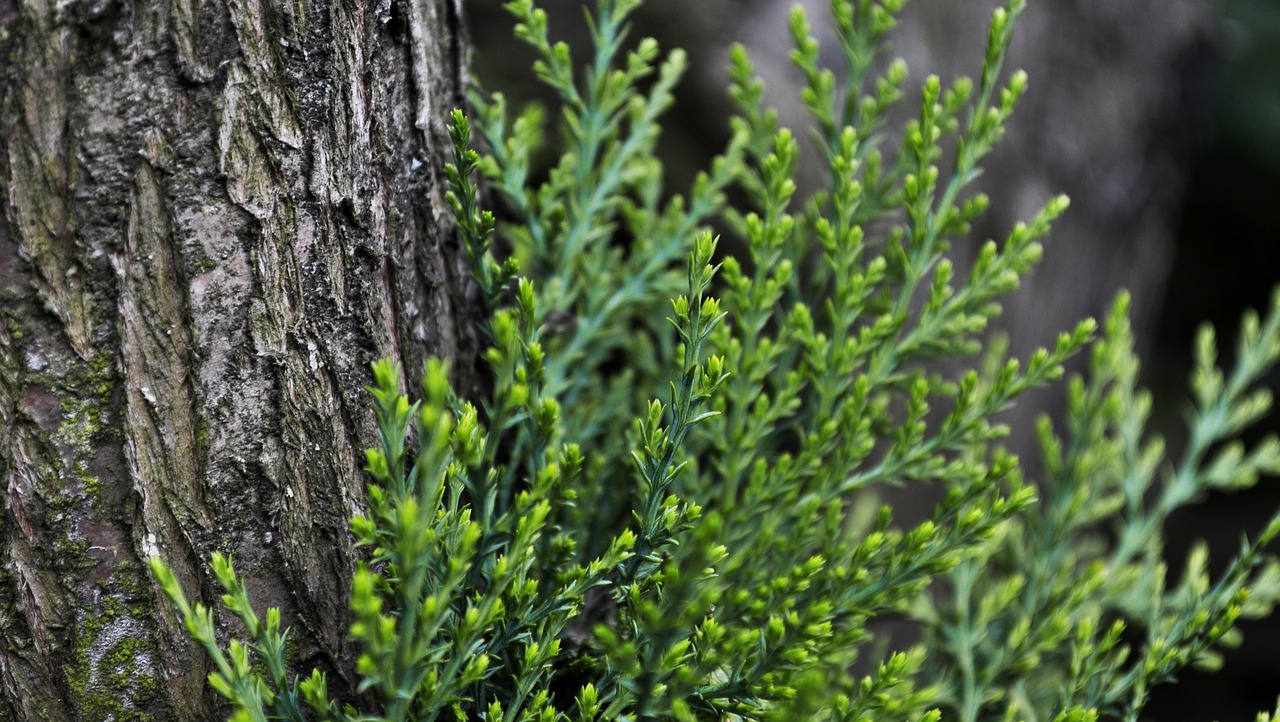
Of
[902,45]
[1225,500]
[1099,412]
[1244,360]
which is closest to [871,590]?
[1099,412]

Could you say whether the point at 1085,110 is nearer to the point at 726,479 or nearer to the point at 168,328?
the point at 726,479

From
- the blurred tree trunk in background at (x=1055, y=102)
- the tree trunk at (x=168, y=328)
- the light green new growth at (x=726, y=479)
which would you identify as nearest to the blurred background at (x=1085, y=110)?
the blurred tree trunk in background at (x=1055, y=102)

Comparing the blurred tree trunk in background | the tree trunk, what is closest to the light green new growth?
the tree trunk

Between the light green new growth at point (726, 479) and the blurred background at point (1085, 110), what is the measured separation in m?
0.68

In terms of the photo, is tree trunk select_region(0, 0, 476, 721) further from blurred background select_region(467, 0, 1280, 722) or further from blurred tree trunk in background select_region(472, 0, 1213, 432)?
Answer: blurred tree trunk in background select_region(472, 0, 1213, 432)

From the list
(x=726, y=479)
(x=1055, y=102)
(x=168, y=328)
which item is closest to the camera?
(x=168, y=328)

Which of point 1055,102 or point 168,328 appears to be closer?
point 168,328

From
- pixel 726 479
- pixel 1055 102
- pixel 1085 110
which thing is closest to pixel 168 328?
pixel 726 479

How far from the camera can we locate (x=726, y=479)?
1446 millimetres

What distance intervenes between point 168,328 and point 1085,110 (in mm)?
2877

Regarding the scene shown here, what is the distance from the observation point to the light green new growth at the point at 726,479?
102cm

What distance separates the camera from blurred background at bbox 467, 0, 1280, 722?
2377 millimetres

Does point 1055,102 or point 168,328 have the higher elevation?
point 1055,102

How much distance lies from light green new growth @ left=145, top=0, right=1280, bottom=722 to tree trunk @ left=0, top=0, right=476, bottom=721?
111mm
